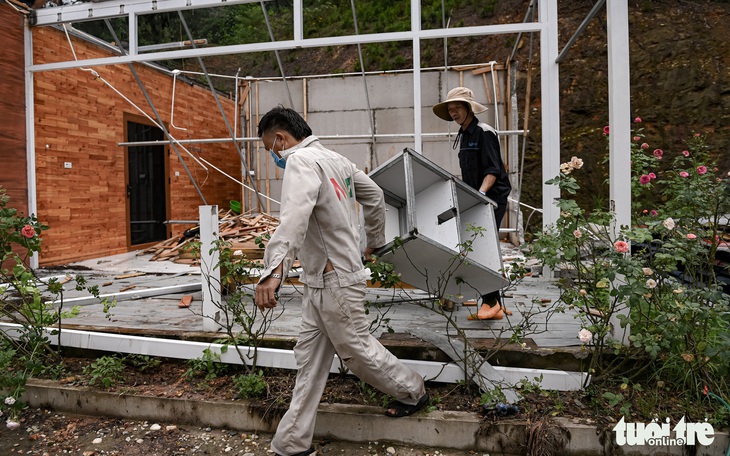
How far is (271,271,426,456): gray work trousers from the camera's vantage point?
2275mm

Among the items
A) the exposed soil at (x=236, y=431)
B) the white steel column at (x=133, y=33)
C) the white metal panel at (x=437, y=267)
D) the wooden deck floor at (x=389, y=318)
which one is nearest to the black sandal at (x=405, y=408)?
the exposed soil at (x=236, y=431)

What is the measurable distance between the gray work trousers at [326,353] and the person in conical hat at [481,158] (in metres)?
1.43

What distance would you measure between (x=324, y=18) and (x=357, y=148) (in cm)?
1159

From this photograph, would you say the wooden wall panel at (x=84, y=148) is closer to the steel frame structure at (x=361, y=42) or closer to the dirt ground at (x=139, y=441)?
the steel frame structure at (x=361, y=42)

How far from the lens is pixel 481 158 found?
3.70 meters

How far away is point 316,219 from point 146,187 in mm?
8382

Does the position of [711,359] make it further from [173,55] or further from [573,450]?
[173,55]

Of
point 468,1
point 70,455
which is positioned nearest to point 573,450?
point 70,455

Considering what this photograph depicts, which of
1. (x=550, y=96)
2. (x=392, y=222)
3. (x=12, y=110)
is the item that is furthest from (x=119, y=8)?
(x=550, y=96)

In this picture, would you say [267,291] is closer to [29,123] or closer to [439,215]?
[439,215]

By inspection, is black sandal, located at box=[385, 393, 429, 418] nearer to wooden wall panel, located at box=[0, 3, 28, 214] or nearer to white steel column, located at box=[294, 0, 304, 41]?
white steel column, located at box=[294, 0, 304, 41]

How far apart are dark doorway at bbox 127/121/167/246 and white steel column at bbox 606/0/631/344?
27.5 ft

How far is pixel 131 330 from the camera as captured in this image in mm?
3584

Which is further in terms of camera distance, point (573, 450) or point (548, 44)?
point (548, 44)
